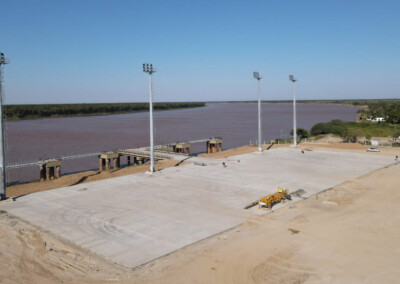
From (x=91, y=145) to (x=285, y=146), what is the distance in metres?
28.8

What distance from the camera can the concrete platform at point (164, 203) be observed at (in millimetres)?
15344

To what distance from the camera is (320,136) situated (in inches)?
2327

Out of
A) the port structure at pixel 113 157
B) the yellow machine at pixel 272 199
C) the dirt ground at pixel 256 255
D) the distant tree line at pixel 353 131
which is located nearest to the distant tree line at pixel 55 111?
the port structure at pixel 113 157

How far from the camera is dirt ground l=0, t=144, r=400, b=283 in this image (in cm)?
1227

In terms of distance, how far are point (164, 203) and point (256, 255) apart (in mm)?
8006

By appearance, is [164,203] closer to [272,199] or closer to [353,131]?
[272,199]

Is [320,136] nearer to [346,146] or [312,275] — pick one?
[346,146]

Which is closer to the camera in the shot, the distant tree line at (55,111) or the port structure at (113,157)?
the port structure at (113,157)

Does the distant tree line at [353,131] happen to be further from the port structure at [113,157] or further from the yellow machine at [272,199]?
the yellow machine at [272,199]

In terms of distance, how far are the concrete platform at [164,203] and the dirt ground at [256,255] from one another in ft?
2.41

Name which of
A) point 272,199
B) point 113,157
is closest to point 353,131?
point 113,157

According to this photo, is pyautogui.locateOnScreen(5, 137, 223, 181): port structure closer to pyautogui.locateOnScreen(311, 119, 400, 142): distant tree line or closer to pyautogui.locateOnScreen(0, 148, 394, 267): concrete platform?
pyautogui.locateOnScreen(0, 148, 394, 267): concrete platform

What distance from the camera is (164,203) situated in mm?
20781

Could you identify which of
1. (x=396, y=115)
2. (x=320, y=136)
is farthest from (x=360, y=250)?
(x=396, y=115)
